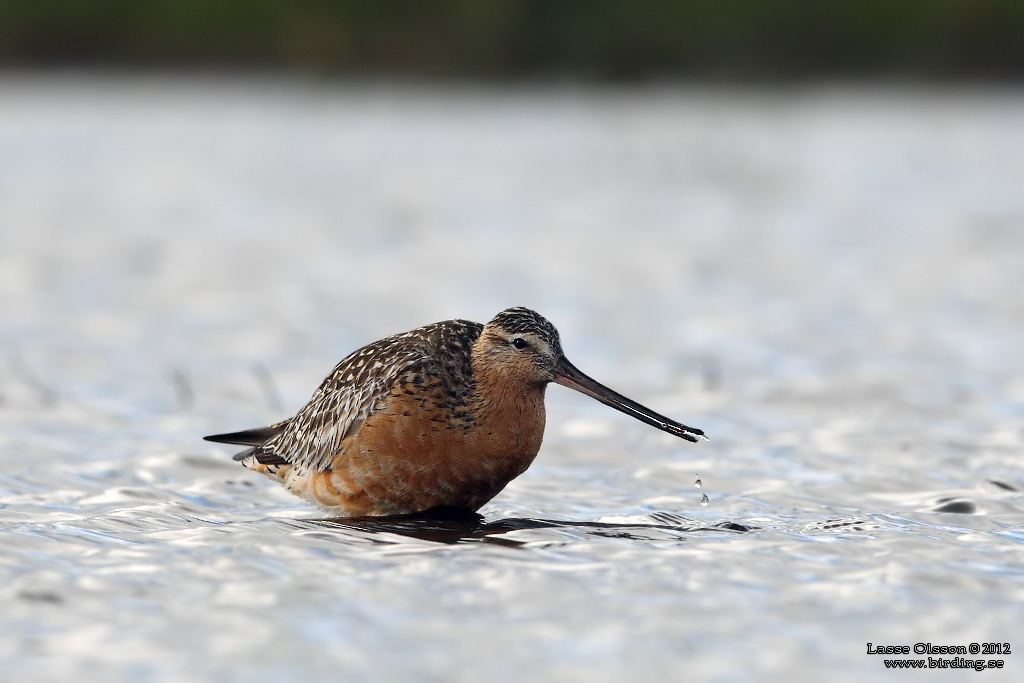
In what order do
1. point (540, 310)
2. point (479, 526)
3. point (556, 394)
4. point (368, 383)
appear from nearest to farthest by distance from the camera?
point (479, 526) < point (368, 383) < point (556, 394) < point (540, 310)

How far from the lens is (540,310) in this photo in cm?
1280

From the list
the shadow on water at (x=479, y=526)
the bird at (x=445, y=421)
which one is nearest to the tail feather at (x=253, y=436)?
the bird at (x=445, y=421)

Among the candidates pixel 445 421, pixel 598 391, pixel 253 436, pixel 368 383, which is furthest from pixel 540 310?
pixel 445 421

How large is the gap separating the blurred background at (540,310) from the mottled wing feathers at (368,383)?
311mm

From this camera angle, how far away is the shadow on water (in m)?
6.20

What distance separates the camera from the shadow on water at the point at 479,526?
6195 mm

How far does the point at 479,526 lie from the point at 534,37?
951 inches

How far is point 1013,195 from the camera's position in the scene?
19094 millimetres

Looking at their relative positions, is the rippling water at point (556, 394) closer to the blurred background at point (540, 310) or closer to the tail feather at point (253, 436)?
the blurred background at point (540, 310)

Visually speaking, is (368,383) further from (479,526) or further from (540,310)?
(540,310)

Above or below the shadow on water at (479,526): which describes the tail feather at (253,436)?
above

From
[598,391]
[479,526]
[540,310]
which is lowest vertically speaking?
[479,526]

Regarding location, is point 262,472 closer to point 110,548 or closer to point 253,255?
point 110,548

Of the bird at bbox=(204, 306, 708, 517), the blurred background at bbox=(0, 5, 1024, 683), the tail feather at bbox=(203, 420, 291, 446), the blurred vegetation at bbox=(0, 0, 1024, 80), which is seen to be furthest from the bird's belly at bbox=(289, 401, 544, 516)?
the blurred vegetation at bbox=(0, 0, 1024, 80)
